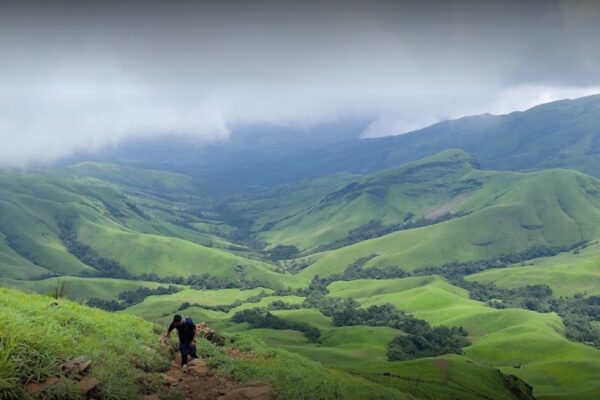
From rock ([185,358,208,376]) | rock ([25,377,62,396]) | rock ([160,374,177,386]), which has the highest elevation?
rock ([25,377,62,396])

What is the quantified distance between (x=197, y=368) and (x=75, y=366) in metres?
6.86

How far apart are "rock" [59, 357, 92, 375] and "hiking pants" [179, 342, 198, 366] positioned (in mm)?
5902

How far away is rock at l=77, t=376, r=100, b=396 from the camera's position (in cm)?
1880

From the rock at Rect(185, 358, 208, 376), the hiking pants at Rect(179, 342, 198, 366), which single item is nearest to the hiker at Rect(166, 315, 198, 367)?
the hiking pants at Rect(179, 342, 198, 366)

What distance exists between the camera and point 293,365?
106ft

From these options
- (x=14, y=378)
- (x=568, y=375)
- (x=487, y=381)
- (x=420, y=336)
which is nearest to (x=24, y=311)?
(x=14, y=378)

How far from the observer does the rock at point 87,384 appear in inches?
740

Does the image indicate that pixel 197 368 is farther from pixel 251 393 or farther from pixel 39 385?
pixel 39 385

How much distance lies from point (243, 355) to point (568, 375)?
14740 cm

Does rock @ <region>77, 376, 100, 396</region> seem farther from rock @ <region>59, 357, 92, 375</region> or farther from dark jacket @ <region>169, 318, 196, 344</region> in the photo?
dark jacket @ <region>169, 318, 196, 344</region>

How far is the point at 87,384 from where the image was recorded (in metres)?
19.3

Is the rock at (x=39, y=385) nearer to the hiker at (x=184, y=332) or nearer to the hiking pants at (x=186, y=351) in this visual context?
the hiker at (x=184, y=332)

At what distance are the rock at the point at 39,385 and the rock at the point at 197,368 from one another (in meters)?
7.73

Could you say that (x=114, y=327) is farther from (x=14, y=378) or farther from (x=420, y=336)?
(x=420, y=336)
